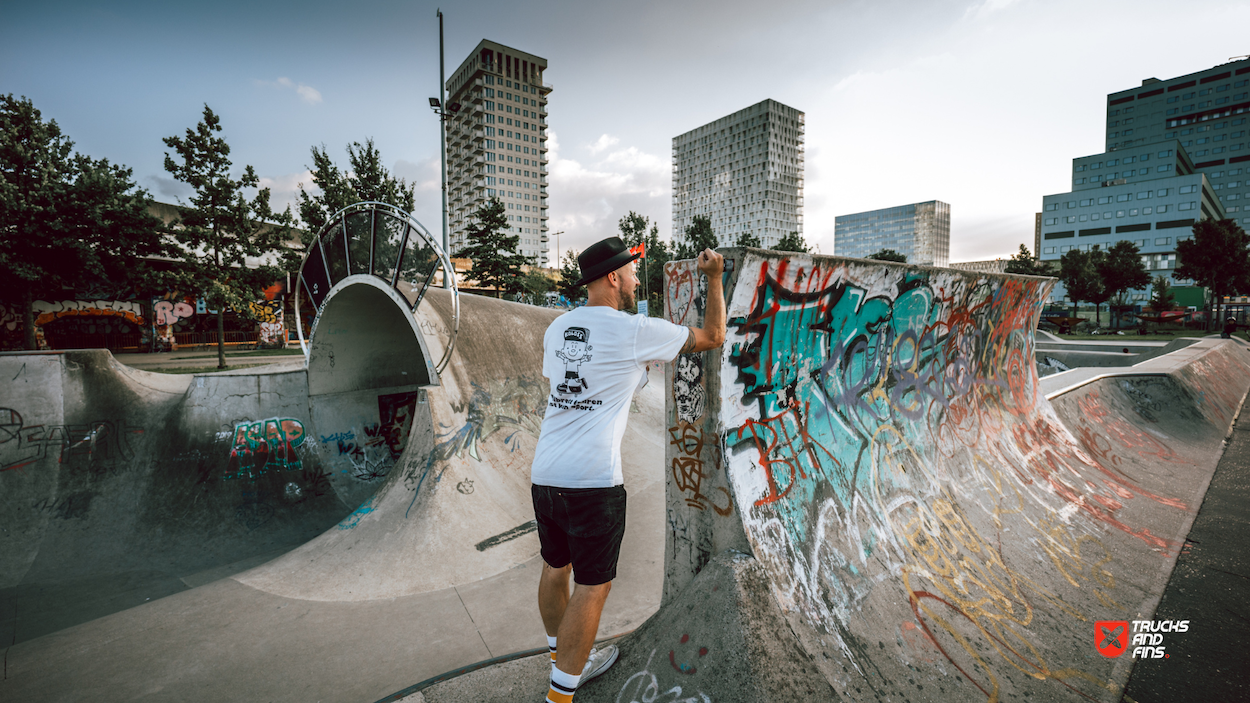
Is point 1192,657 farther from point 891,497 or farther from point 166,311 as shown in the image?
point 166,311

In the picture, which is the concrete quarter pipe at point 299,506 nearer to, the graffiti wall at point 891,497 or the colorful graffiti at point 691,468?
the colorful graffiti at point 691,468

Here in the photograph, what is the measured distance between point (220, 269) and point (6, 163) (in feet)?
24.3

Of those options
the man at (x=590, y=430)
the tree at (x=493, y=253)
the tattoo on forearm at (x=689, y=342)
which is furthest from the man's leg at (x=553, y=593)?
the tree at (x=493, y=253)

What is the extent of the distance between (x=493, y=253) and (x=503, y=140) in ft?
287

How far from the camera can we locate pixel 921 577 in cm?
310

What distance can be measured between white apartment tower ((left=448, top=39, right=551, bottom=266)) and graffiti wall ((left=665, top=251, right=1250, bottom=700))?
104 m

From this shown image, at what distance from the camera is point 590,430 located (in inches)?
84.6

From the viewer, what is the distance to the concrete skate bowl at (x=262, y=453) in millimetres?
5211

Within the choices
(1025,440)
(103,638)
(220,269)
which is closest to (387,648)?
(103,638)

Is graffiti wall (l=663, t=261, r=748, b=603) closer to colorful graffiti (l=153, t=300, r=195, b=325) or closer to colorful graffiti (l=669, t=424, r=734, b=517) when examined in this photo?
colorful graffiti (l=669, t=424, r=734, b=517)

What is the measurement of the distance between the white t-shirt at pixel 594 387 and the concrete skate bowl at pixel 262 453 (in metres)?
3.25

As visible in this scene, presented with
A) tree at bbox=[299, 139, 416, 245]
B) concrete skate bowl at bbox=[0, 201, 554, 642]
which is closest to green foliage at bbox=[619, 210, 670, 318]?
tree at bbox=[299, 139, 416, 245]

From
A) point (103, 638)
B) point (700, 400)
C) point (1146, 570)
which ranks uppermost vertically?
point (700, 400)

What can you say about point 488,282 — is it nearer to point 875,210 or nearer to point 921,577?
point 921,577
